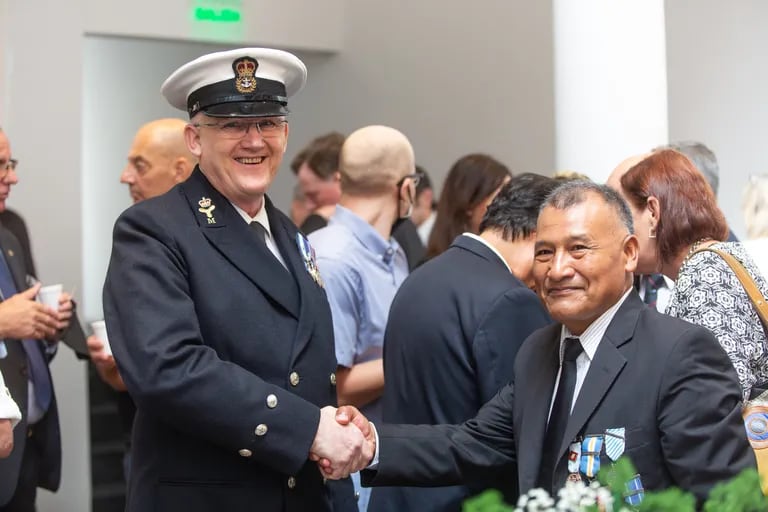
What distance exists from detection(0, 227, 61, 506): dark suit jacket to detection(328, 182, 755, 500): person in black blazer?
160 cm

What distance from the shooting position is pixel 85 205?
7227 mm

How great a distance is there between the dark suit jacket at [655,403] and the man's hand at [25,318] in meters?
1.90

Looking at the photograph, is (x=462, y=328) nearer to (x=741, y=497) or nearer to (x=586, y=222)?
(x=586, y=222)

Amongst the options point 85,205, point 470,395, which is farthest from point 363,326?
point 85,205

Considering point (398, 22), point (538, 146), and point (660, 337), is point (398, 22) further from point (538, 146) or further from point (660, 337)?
point (660, 337)

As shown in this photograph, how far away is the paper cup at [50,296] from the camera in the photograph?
13.2ft

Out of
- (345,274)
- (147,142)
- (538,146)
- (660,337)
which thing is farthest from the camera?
(538,146)

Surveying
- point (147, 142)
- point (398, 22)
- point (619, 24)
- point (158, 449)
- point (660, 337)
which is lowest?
point (158, 449)

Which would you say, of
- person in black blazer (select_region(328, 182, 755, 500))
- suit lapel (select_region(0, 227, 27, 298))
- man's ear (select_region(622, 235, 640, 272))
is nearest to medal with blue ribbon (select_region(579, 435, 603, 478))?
person in black blazer (select_region(328, 182, 755, 500))

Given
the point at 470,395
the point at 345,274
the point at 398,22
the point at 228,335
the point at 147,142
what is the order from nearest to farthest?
the point at 228,335
the point at 470,395
the point at 345,274
the point at 147,142
the point at 398,22

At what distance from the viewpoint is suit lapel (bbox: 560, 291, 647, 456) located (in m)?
2.40

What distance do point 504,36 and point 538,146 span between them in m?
0.68

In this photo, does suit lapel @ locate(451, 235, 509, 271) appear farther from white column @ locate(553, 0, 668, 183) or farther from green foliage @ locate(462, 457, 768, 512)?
green foliage @ locate(462, 457, 768, 512)

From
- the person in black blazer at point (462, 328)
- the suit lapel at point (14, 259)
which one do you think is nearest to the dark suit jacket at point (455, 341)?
the person in black blazer at point (462, 328)
